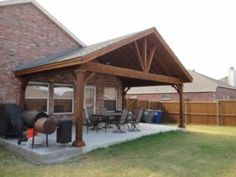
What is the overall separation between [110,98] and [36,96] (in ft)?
16.7

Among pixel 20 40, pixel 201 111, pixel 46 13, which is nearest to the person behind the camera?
pixel 20 40

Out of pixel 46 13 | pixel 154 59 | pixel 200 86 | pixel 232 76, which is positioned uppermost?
pixel 46 13

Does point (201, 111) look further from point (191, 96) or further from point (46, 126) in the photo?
point (46, 126)

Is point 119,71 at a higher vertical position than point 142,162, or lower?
higher

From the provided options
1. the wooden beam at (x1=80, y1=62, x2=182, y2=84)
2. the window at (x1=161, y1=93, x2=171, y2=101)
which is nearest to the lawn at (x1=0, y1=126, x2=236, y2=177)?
the wooden beam at (x1=80, y1=62, x2=182, y2=84)

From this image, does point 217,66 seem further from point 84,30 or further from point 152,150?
point 152,150

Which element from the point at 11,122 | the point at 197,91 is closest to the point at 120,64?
the point at 11,122

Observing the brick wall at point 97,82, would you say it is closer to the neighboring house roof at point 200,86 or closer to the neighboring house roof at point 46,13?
the neighboring house roof at point 46,13

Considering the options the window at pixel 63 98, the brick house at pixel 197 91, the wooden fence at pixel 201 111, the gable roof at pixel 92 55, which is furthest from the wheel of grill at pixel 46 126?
the brick house at pixel 197 91

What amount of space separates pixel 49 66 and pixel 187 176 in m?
5.64

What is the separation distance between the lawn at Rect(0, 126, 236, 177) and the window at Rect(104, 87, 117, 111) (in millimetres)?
6375

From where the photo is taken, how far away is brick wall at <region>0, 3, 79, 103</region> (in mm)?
10881

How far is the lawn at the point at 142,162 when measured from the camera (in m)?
6.01

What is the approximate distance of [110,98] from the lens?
52.0ft
